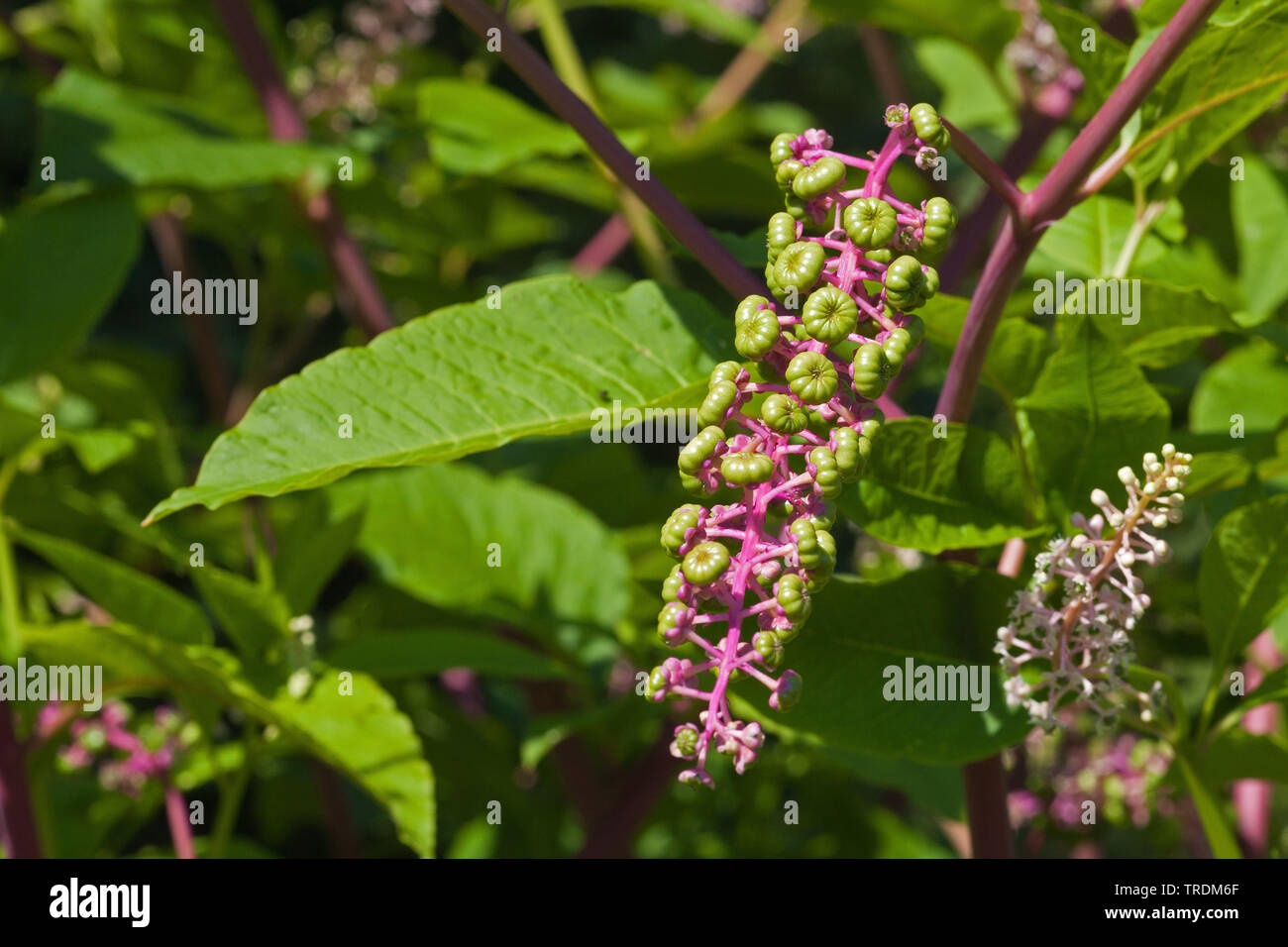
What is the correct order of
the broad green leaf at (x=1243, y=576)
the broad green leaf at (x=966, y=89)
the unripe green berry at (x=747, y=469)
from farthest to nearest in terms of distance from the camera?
the broad green leaf at (x=966, y=89) → the broad green leaf at (x=1243, y=576) → the unripe green berry at (x=747, y=469)

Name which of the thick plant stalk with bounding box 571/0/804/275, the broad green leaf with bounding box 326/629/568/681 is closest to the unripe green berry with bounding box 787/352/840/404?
the broad green leaf with bounding box 326/629/568/681

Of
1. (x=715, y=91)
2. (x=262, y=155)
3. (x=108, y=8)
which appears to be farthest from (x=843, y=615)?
(x=715, y=91)

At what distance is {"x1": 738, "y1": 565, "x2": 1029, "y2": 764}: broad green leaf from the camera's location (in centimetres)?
81

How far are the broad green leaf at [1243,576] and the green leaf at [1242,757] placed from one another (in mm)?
54

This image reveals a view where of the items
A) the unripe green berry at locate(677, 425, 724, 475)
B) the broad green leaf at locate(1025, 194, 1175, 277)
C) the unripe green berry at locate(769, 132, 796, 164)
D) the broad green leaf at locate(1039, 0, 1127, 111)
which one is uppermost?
the broad green leaf at locate(1039, 0, 1127, 111)

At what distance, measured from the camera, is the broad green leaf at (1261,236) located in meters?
1.29

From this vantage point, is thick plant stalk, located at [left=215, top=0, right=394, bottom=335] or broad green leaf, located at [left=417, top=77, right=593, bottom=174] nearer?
broad green leaf, located at [left=417, top=77, right=593, bottom=174]

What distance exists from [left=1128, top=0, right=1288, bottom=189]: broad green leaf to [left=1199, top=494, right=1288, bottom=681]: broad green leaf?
10.3 inches

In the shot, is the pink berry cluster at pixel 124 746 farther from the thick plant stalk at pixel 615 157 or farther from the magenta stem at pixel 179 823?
the thick plant stalk at pixel 615 157

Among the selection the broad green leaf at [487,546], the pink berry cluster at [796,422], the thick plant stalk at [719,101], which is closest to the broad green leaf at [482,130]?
the broad green leaf at [487,546]

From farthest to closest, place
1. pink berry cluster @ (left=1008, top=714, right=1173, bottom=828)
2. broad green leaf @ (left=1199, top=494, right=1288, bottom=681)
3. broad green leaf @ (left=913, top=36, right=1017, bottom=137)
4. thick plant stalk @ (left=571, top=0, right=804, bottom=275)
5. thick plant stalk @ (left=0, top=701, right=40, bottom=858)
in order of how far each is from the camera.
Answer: thick plant stalk @ (left=571, top=0, right=804, bottom=275)
broad green leaf @ (left=913, top=36, right=1017, bottom=137)
pink berry cluster @ (left=1008, top=714, right=1173, bottom=828)
thick plant stalk @ (left=0, top=701, right=40, bottom=858)
broad green leaf @ (left=1199, top=494, right=1288, bottom=681)

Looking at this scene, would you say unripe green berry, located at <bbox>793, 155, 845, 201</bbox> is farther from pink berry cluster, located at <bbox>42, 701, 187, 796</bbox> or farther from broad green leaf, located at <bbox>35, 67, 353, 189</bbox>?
pink berry cluster, located at <bbox>42, 701, 187, 796</bbox>

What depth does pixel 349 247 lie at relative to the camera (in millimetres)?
1563
